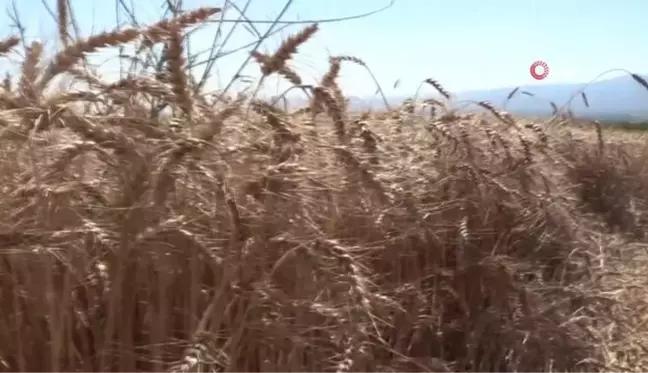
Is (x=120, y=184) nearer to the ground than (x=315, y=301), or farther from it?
farther from it

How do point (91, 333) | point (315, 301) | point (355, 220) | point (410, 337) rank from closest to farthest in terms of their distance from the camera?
point (91, 333), point (315, 301), point (355, 220), point (410, 337)

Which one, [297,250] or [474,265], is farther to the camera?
[474,265]

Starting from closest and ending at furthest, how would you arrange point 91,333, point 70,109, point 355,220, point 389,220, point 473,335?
point 70,109 < point 91,333 < point 355,220 < point 389,220 < point 473,335

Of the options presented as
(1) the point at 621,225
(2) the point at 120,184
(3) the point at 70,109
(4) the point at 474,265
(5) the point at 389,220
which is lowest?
(1) the point at 621,225

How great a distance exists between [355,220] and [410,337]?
42cm

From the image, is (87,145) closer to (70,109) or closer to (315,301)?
(70,109)

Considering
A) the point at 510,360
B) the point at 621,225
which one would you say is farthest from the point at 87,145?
the point at 621,225

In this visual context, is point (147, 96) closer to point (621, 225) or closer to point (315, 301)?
point (315, 301)

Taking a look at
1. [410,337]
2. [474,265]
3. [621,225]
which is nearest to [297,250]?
[410,337]

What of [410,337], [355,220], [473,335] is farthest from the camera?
[473,335]

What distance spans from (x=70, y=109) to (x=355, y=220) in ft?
2.28

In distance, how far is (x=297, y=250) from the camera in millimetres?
1458

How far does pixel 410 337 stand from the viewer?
207 centimetres

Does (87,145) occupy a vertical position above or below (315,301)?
above
